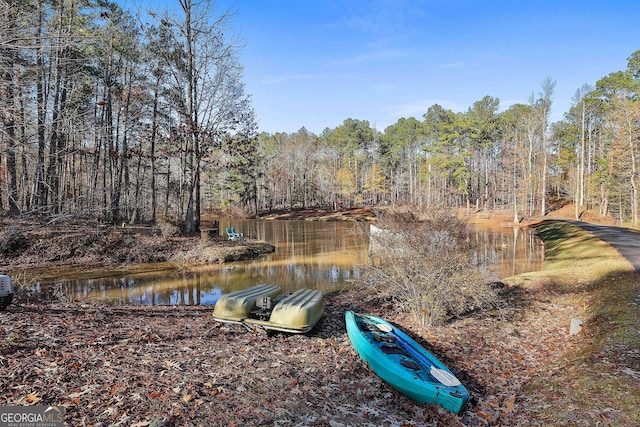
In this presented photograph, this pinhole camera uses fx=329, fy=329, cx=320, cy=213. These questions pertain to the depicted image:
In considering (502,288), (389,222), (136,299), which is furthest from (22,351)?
(502,288)

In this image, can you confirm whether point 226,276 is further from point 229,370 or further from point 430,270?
point 229,370

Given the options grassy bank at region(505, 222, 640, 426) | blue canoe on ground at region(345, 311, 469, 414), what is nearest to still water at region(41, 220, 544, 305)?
grassy bank at region(505, 222, 640, 426)

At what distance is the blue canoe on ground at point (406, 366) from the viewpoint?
4.33 metres

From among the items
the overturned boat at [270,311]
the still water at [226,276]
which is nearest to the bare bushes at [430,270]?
the still water at [226,276]

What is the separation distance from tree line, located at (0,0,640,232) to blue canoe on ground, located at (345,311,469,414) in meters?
4.45

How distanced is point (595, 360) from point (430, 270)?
289cm

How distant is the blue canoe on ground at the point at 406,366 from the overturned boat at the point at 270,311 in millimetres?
866

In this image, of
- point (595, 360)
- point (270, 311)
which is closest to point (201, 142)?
point (270, 311)

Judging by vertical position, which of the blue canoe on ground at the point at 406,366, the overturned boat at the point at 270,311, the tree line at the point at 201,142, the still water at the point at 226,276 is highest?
the tree line at the point at 201,142

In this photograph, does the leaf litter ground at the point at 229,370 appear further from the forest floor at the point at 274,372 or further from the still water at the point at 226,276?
the still water at the point at 226,276

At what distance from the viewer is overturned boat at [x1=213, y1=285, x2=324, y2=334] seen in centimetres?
627

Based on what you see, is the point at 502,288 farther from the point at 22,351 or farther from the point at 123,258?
the point at 123,258

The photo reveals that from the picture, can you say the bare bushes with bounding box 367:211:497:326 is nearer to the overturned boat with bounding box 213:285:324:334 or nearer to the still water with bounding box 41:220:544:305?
the still water with bounding box 41:220:544:305

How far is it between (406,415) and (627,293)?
7.41 meters
